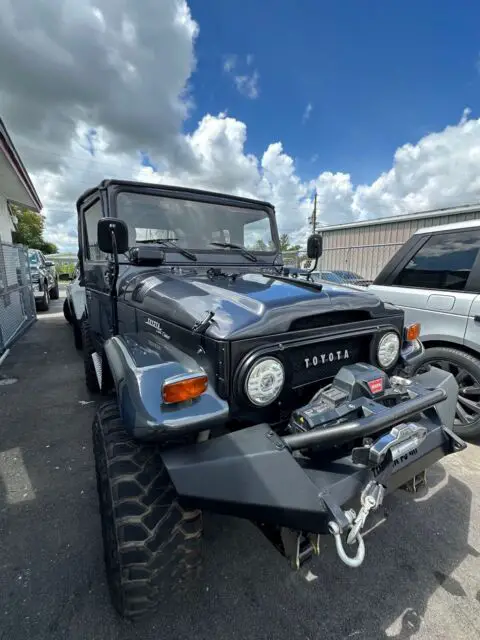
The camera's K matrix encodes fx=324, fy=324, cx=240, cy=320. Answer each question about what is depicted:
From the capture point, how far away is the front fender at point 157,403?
1.34 metres

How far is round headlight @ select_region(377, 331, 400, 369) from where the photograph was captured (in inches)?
81.0

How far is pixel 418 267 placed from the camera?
3.46m

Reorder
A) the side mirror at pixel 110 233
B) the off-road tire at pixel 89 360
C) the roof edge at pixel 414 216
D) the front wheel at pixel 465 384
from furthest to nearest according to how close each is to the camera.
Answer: the roof edge at pixel 414 216 < the off-road tire at pixel 89 360 < the front wheel at pixel 465 384 < the side mirror at pixel 110 233

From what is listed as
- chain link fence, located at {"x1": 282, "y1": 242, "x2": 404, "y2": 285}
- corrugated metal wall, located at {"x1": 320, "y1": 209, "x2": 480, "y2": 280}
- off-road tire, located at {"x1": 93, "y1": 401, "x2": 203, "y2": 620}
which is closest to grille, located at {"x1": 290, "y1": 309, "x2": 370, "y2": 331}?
off-road tire, located at {"x1": 93, "y1": 401, "x2": 203, "y2": 620}

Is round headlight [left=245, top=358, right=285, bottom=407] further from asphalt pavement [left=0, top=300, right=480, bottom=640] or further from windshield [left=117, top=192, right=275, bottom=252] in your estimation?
windshield [left=117, top=192, right=275, bottom=252]

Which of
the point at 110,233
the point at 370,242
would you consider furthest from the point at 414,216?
the point at 110,233

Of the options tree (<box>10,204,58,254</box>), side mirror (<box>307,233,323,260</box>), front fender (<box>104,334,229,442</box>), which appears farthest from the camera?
tree (<box>10,204,58,254</box>)

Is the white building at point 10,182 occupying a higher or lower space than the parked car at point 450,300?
higher

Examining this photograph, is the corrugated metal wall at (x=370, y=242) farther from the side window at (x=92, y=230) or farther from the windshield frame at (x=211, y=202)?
the side window at (x=92, y=230)

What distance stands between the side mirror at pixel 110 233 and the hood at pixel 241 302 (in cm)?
32

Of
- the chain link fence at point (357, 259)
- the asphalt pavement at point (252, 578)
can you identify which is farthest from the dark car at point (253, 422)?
the chain link fence at point (357, 259)

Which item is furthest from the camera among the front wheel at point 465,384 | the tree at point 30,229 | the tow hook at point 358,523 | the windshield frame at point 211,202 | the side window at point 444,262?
the tree at point 30,229

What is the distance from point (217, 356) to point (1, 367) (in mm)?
Answer: 5446

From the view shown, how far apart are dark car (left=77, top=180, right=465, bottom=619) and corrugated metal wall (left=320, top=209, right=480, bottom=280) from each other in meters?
10.5
